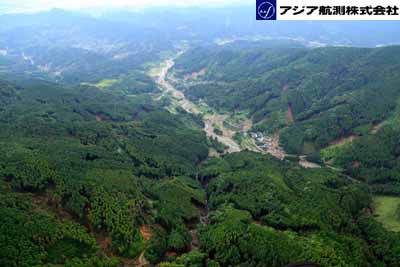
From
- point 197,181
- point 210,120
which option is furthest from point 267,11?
point 210,120

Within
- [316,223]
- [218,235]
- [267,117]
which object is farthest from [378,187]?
[267,117]

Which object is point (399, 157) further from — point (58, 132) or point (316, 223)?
point (58, 132)

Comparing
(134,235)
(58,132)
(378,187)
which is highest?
(58,132)

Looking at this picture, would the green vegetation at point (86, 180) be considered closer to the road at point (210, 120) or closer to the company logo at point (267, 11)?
the road at point (210, 120)

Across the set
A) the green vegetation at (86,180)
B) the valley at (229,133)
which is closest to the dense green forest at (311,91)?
the valley at (229,133)

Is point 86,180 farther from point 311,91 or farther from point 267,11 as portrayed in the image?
point 311,91

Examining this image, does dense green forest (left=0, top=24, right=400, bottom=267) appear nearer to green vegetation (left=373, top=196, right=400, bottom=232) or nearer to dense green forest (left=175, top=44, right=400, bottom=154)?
green vegetation (left=373, top=196, right=400, bottom=232)

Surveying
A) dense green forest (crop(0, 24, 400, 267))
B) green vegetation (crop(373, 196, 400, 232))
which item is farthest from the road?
green vegetation (crop(373, 196, 400, 232))

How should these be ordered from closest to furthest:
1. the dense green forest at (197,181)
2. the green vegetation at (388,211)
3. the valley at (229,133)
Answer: the dense green forest at (197,181) < the green vegetation at (388,211) < the valley at (229,133)
